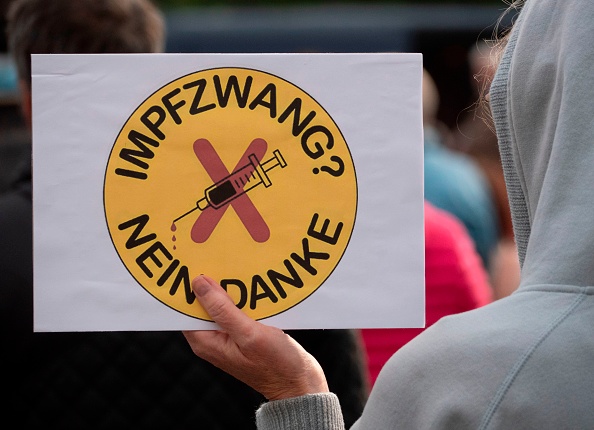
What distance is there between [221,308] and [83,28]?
1207 mm

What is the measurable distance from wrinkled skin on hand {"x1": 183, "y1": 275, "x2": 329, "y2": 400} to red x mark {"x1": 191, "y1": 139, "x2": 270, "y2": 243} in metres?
0.09

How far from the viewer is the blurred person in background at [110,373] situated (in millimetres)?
2090

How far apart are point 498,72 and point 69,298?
789mm

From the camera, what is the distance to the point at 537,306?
1.25m

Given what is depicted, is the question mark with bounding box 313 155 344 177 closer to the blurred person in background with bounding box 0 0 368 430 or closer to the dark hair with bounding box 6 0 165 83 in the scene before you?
the blurred person in background with bounding box 0 0 368 430

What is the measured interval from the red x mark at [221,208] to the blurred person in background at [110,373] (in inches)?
24.2

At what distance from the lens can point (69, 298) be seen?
5.32 feet

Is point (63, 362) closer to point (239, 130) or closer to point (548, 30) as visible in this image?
point (239, 130)

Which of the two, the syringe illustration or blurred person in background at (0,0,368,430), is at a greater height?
the syringe illustration

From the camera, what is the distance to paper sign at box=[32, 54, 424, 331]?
1604 mm

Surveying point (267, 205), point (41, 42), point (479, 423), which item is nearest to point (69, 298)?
point (267, 205)

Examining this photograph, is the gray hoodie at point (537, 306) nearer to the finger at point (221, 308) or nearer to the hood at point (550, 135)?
the hood at point (550, 135)

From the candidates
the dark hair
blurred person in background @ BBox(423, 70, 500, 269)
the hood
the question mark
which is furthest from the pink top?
the hood

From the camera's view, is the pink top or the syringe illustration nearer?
the syringe illustration
